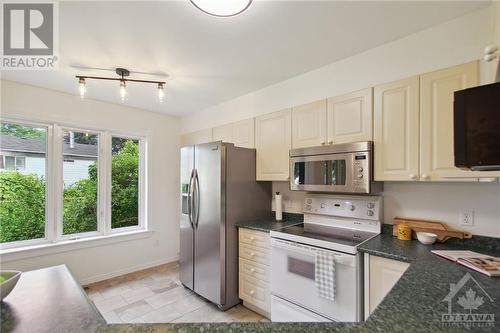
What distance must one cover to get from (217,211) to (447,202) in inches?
79.5

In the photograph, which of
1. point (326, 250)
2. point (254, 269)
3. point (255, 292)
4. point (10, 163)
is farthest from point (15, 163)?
point (326, 250)

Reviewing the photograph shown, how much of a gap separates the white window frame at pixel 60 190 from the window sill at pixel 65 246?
0.03m

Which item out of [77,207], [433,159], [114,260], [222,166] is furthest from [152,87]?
[433,159]

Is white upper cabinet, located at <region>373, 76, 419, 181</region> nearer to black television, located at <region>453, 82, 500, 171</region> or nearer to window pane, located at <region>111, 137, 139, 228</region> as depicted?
black television, located at <region>453, 82, 500, 171</region>

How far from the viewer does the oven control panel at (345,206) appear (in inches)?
81.7

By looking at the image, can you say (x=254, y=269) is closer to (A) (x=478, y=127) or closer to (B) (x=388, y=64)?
(A) (x=478, y=127)

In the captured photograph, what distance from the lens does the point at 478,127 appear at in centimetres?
94

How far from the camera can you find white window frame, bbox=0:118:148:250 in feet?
9.55

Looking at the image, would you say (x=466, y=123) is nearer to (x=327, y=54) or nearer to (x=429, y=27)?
(x=429, y=27)

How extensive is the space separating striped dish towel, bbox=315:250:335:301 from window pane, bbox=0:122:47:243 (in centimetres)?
329

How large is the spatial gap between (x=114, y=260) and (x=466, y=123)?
13.1 feet

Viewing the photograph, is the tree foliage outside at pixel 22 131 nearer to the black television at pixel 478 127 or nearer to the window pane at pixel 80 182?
the window pane at pixel 80 182

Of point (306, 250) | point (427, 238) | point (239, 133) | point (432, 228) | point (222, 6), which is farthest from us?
point (239, 133)

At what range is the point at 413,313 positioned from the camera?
2.60ft
